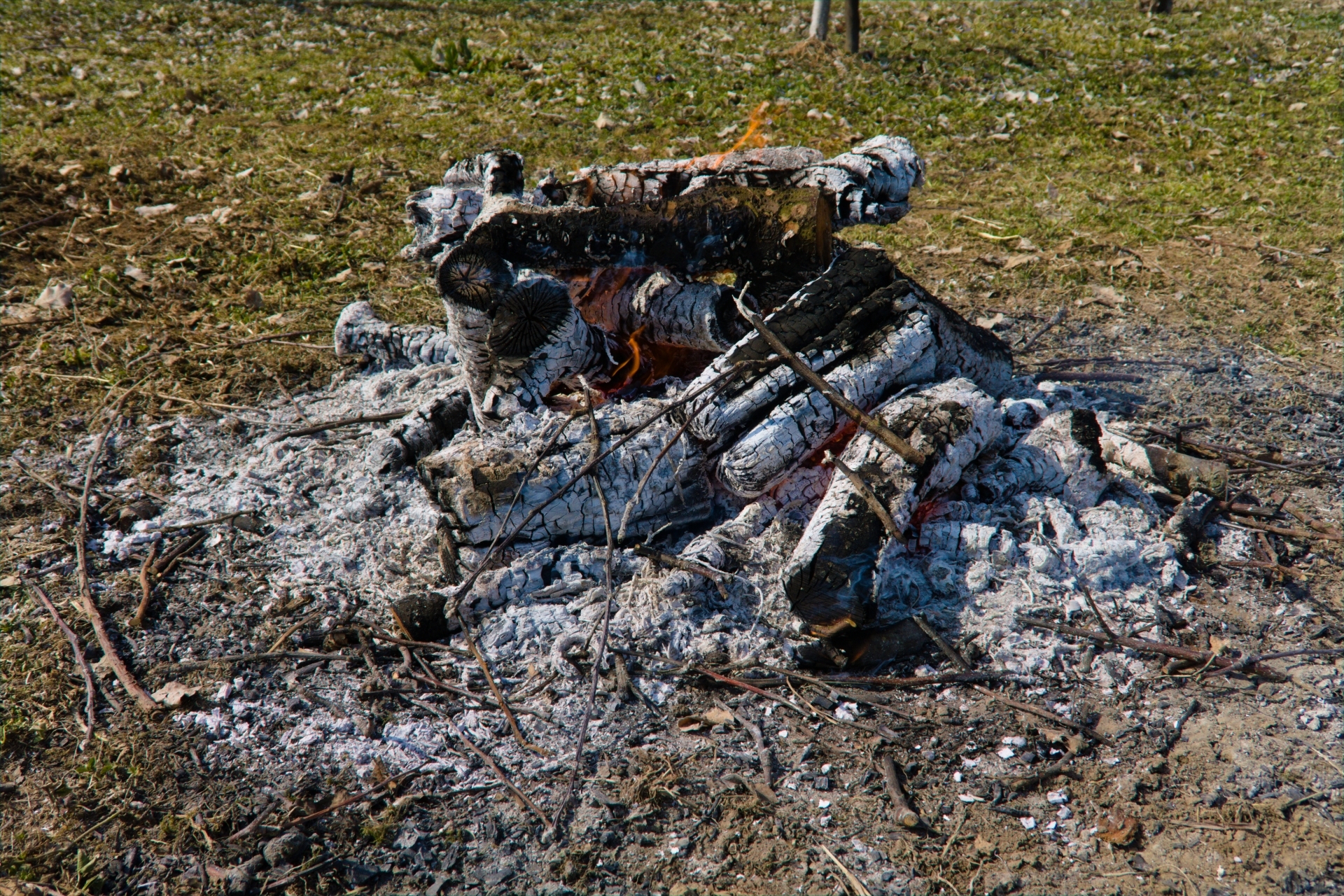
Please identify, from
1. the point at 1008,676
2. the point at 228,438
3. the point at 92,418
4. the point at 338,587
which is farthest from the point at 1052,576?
the point at 92,418

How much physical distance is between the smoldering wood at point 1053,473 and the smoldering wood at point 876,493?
14 centimetres

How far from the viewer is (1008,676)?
3.00 meters

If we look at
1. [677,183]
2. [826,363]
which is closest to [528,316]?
[677,183]

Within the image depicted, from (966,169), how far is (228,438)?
6400 millimetres

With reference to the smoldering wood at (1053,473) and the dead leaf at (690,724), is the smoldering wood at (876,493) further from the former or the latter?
the dead leaf at (690,724)

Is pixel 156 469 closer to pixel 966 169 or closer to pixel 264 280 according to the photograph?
pixel 264 280

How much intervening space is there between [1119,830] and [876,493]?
1.34 metres

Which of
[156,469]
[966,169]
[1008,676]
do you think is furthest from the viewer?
[966,169]

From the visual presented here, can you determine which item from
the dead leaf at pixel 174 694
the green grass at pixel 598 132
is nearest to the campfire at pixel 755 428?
the dead leaf at pixel 174 694

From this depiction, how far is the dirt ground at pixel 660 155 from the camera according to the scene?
8.35 ft

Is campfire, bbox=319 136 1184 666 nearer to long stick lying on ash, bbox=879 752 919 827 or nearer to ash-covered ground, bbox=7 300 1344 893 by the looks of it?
ash-covered ground, bbox=7 300 1344 893

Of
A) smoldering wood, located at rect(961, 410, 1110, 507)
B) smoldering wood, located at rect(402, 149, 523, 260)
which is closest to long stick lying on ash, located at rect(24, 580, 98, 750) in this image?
smoldering wood, located at rect(402, 149, 523, 260)

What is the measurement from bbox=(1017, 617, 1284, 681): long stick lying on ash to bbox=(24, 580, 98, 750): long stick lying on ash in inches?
137

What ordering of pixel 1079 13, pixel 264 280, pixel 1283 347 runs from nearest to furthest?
pixel 1283 347 → pixel 264 280 → pixel 1079 13
